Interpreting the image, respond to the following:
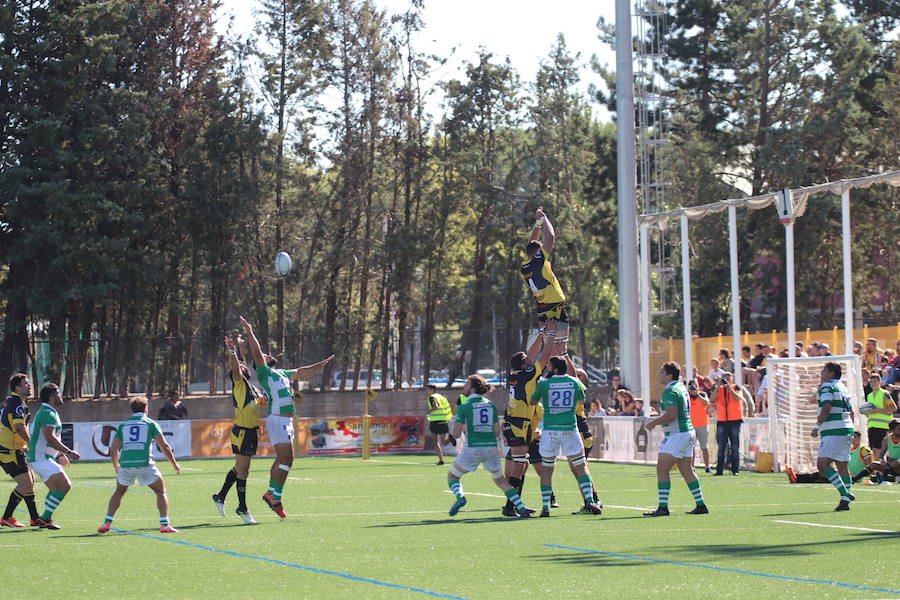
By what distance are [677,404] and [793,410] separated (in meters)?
11.1

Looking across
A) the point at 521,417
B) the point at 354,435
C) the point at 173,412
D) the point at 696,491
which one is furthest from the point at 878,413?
the point at 173,412

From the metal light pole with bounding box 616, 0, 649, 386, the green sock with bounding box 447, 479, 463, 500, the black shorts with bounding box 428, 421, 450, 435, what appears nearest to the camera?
the green sock with bounding box 447, 479, 463, 500

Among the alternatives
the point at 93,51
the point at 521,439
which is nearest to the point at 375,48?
the point at 93,51

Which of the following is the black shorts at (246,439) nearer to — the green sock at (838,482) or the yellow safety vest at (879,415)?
the green sock at (838,482)

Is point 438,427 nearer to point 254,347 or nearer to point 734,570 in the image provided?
point 254,347

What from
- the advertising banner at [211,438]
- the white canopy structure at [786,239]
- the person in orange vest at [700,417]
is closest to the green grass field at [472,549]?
the person in orange vest at [700,417]

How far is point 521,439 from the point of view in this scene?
18812 mm

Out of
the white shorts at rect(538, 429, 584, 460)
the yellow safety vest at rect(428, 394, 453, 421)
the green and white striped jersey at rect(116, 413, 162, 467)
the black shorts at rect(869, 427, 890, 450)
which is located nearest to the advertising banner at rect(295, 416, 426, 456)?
the yellow safety vest at rect(428, 394, 453, 421)

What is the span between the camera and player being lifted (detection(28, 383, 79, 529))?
672 inches

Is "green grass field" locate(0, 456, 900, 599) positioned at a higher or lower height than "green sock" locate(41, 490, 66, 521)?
lower

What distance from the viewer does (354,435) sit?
41719 millimetres

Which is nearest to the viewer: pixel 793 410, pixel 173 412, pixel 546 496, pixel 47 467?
pixel 47 467

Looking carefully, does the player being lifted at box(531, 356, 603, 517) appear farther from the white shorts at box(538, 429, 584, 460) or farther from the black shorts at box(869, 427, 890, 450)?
the black shorts at box(869, 427, 890, 450)

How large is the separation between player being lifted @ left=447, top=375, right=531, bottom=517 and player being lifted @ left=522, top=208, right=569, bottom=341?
127cm
